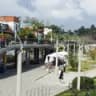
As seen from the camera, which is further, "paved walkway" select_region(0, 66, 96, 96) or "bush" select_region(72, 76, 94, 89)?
"bush" select_region(72, 76, 94, 89)

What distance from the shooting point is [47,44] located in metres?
63.7

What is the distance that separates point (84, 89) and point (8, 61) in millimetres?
24008

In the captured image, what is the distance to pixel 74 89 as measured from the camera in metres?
28.8

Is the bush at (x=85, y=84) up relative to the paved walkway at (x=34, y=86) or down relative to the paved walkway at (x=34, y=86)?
up

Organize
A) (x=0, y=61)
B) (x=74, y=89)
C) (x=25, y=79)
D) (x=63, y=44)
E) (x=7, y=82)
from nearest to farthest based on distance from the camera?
(x=74, y=89) < (x=7, y=82) < (x=25, y=79) < (x=0, y=61) < (x=63, y=44)

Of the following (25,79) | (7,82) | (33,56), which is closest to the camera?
(7,82)

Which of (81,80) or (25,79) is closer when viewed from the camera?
(81,80)

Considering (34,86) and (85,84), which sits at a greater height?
(85,84)

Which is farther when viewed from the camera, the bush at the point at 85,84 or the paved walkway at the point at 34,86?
the bush at the point at 85,84

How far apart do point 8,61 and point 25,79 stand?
45.4 ft

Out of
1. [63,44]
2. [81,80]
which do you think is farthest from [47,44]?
[81,80]

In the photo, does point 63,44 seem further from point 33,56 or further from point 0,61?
point 0,61

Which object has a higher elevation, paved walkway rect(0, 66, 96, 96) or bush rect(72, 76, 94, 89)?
bush rect(72, 76, 94, 89)

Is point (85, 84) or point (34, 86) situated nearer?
point (85, 84)
